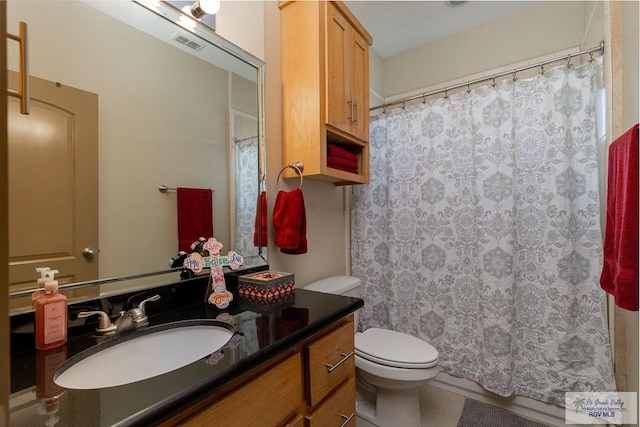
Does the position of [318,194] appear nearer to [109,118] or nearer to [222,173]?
[222,173]

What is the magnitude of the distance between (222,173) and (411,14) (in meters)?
1.81

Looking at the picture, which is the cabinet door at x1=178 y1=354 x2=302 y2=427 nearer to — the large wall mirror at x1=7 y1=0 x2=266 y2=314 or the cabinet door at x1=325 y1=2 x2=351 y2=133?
the large wall mirror at x1=7 y1=0 x2=266 y2=314

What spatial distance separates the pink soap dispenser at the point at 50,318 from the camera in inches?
28.9

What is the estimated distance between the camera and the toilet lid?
144 cm

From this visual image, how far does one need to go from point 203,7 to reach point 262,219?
35.1 inches

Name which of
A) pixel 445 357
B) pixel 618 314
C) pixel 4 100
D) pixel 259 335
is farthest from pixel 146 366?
pixel 618 314

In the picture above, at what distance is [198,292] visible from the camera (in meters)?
1.14

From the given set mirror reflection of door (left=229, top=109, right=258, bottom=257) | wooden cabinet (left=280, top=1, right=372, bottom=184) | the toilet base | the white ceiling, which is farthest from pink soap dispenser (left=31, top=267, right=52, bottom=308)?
the white ceiling

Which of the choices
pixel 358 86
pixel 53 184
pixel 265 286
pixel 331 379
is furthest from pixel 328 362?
pixel 358 86

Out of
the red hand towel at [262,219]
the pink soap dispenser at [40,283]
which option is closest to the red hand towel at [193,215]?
the red hand towel at [262,219]

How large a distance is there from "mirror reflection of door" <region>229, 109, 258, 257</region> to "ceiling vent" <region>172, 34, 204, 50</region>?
267 mm

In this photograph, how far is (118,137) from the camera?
97 cm

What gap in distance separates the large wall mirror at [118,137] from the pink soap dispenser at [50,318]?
0.28ft

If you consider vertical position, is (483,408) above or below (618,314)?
below
